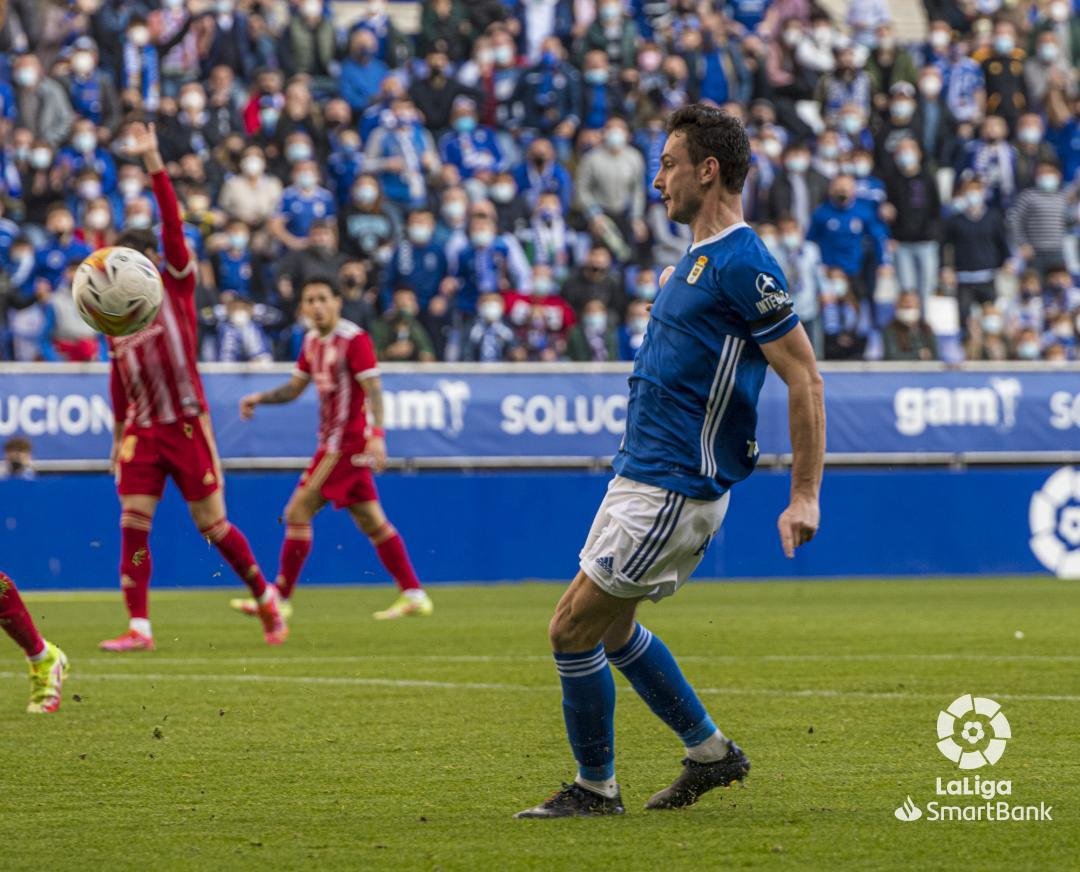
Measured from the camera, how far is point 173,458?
38.7 ft

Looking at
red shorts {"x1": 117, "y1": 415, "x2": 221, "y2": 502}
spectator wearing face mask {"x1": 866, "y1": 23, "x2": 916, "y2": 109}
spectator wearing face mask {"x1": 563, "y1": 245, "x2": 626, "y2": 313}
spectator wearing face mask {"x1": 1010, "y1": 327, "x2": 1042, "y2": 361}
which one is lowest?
spectator wearing face mask {"x1": 1010, "y1": 327, "x2": 1042, "y2": 361}

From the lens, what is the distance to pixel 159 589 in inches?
745

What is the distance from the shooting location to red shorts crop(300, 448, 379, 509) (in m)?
14.4

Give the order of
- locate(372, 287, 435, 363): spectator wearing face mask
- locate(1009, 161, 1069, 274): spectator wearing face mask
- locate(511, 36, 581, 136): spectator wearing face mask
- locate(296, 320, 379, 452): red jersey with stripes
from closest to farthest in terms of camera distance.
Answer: locate(296, 320, 379, 452): red jersey with stripes, locate(372, 287, 435, 363): spectator wearing face mask, locate(511, 36, 581, 136): spectator wearing face mask, locate(1009, 161, 1069, 274): spectator wearing face mask

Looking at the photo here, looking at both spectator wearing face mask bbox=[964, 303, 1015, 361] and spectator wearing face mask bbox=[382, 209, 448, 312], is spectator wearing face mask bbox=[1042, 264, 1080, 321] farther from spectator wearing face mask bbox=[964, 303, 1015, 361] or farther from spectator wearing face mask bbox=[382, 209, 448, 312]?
spectator wearing face mask bbox=[382, 209, 448, 312]

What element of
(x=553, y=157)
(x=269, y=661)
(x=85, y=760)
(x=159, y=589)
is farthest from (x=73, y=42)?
(x=85, y=760)

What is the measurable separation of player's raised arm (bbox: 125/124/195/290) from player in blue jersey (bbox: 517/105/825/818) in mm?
4567

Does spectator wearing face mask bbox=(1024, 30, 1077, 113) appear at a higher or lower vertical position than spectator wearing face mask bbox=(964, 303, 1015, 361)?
higher

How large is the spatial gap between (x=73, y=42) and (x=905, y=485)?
9930 millimetres

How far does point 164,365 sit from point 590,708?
6.00m

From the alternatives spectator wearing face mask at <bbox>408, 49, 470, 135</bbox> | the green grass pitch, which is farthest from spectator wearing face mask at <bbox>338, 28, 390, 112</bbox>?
the green grass pitch

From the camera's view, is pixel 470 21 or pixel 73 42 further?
pixel 470 21

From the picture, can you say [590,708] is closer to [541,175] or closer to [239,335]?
[239,335]

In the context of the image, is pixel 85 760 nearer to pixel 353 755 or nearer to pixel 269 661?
pixel 353 755
